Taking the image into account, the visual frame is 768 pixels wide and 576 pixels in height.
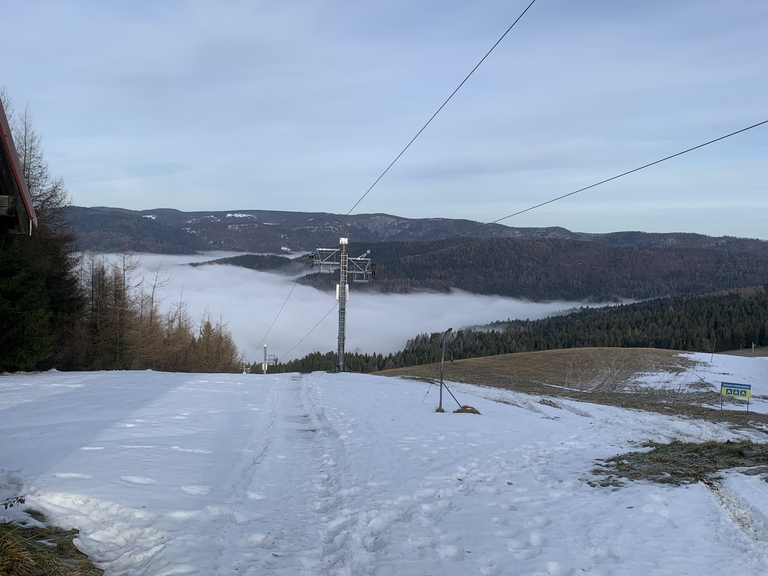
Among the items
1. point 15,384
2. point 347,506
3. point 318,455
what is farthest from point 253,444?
point 15,384

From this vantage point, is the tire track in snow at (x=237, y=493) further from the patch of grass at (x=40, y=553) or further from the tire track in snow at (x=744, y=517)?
the tire track in snow at (x=744, y=517)

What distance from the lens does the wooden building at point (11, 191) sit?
15.9ft

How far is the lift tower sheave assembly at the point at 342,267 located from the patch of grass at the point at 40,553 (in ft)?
81.4

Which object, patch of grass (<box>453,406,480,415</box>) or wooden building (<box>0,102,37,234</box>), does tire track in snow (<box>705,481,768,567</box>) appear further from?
patch of grass (<box>453,406,480,415</box>)

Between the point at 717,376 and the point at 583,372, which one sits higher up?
the point at 717,376

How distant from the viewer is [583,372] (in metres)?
41.7

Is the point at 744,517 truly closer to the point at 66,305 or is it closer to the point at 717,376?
the point at 66,305

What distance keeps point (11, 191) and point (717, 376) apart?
144 ft

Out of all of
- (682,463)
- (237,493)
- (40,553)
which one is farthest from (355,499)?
(682,463)

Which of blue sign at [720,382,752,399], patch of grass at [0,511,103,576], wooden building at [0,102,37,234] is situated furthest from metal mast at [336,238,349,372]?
patch of grass at [0,511,103,576]

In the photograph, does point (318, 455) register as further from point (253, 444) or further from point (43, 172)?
point (43, 172)

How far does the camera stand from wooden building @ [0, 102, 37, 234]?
4852 mm

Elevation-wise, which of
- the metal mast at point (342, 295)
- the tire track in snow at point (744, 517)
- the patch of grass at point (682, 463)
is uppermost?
the metal mast at point (342, 295)

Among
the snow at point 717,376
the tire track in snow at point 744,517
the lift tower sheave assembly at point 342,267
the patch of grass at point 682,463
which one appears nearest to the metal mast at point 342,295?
the lift tower sheave assembly at point 342,267
